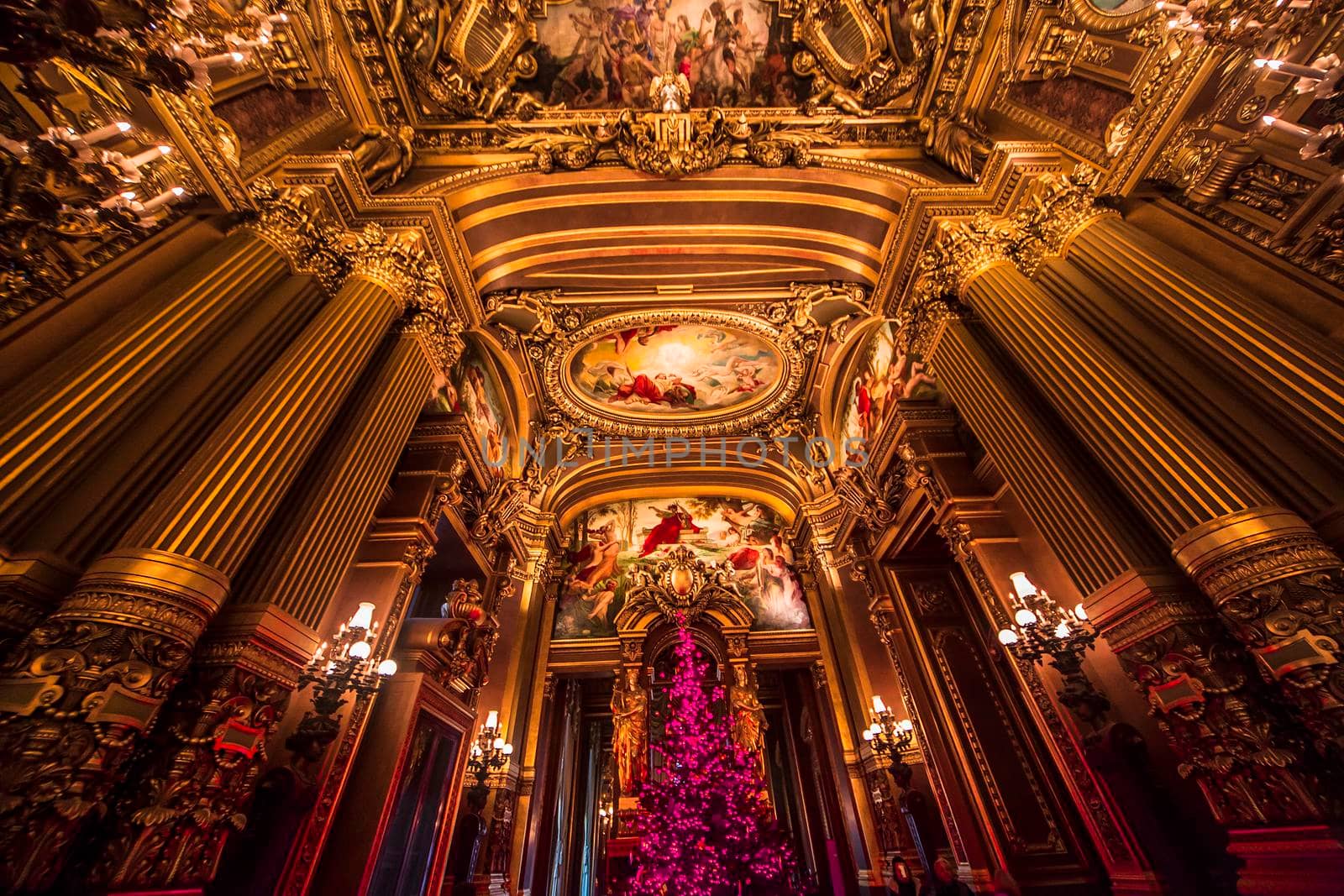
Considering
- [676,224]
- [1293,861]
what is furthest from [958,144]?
[1293,861]

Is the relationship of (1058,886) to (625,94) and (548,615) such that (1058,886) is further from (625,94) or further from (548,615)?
(625,94)

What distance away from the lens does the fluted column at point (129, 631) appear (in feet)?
6.75

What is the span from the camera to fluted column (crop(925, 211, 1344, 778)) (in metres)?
2.53

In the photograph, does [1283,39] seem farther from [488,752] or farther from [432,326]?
[488,752]

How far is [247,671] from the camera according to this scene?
300cm

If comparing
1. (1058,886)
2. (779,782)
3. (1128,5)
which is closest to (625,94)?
(1128,5)

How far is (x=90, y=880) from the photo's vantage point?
2.33m

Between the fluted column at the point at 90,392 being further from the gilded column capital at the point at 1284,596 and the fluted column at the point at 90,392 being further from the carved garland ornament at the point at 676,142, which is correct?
the gilded column capital at the point at 1284,596

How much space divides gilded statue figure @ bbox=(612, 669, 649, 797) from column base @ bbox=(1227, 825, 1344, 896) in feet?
30.7

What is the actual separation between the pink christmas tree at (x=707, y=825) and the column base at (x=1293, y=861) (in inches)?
318

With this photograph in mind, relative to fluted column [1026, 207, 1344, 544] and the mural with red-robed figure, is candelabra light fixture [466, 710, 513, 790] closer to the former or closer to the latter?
the mural with red-robed figure

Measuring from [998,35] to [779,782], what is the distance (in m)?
15.8

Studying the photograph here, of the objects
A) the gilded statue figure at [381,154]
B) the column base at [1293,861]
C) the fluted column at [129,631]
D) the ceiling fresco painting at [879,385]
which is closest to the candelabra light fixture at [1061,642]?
the column base at [1293,861]

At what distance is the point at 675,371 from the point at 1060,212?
7.13 m
